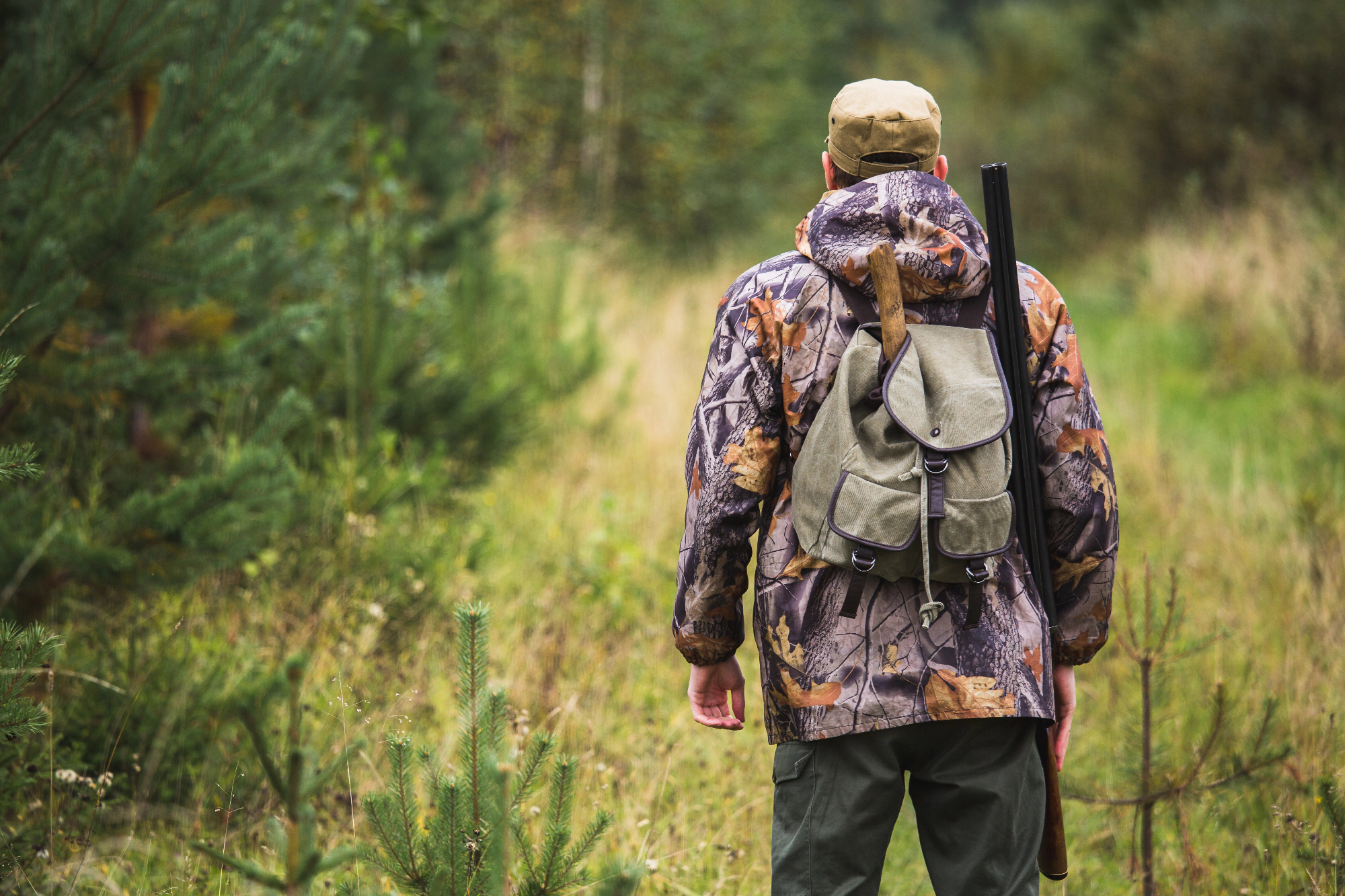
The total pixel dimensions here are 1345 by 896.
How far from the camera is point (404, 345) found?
4285 mm

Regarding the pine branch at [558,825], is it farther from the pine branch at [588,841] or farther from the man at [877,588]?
the man at [877,588]

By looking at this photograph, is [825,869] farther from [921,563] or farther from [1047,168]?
[1047,168]

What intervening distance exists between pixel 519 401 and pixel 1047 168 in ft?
43.7

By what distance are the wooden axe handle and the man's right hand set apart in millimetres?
697

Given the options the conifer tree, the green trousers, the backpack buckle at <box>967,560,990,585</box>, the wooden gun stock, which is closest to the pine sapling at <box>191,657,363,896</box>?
the green trousers

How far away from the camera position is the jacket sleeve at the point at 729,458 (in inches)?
66.9

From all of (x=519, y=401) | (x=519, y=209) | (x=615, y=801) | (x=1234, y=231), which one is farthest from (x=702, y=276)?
(x=615, y=801)

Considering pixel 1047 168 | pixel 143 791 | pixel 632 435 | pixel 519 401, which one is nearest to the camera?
pixel 143 791

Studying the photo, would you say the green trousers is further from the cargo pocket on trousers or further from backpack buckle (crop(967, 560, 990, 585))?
backpack buckle (crop(967, 560, 990, 585))

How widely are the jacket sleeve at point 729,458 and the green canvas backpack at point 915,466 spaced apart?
0.13 metres

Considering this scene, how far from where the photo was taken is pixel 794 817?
1684 mm

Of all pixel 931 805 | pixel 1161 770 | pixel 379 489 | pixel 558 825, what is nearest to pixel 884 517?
pixel 931 805

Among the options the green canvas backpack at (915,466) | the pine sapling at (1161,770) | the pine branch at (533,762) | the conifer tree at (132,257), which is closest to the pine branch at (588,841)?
the pine branch at (533,762)

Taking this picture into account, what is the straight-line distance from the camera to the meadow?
96.7 inches
